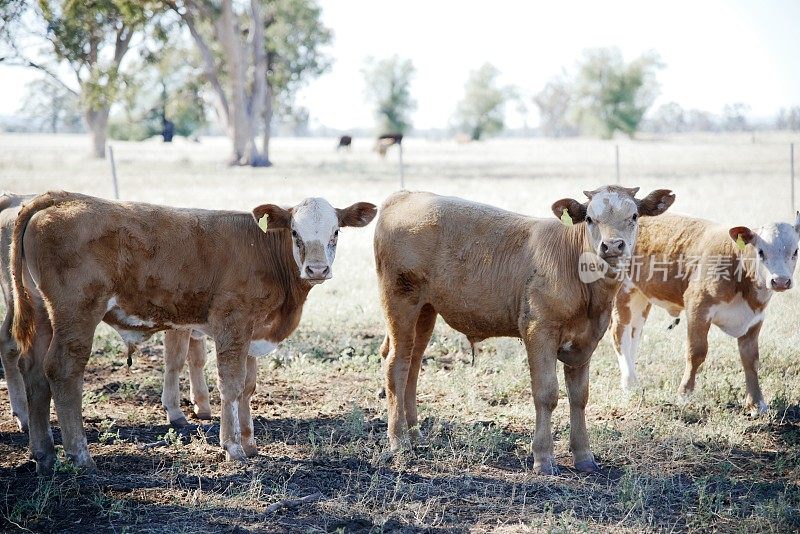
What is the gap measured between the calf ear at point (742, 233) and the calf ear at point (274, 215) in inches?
159

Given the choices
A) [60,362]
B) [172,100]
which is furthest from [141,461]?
[172,100]

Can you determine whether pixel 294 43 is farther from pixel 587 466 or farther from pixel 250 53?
pixel 587 466

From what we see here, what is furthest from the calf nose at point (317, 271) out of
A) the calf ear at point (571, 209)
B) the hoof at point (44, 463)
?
the hoof at point (44, 463)

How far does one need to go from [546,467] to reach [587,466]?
337 millimetres

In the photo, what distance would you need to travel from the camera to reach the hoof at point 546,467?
5.88 meters

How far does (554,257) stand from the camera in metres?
5.99

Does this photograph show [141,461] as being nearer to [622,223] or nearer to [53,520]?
[53,520]

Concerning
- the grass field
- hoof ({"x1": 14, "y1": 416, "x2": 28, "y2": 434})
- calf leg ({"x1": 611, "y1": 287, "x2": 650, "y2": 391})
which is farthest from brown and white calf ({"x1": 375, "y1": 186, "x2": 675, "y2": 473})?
hoof ({"x1": 14, "y1": 416, "x2": 28, "y2": 434})

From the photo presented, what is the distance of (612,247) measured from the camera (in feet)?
18.2

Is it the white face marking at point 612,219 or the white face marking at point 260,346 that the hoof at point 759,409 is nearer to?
the white face marking at point 612,219

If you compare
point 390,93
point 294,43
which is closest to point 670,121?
point 390,93

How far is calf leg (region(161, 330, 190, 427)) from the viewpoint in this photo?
7.00 meters

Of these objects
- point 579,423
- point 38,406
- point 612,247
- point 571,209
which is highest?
point 571,209

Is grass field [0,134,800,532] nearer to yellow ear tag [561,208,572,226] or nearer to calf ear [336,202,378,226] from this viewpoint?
calf ear [336,202,378,226]
